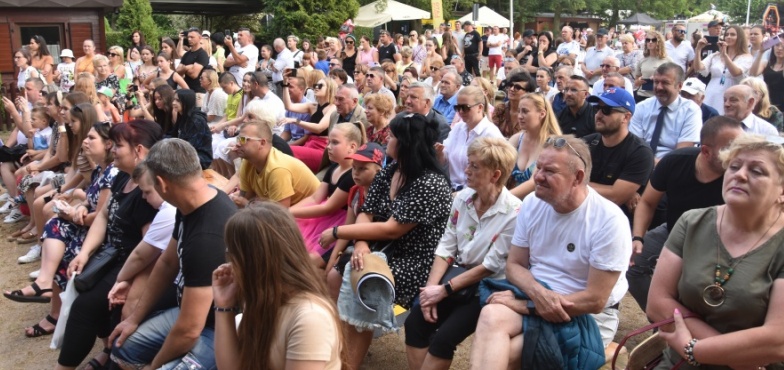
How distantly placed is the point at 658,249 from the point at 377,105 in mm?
2970

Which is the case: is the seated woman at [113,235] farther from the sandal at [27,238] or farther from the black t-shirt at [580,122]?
the black t-shirt at [580,122]

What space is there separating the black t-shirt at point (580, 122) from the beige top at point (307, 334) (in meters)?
4.11

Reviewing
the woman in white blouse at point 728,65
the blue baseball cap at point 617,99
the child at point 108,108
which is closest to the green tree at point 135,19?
the child at point 108,108

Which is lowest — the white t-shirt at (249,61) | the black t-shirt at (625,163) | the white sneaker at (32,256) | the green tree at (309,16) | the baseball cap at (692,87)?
the white sneaker at (32,256)

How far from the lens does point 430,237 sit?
13.4 feet

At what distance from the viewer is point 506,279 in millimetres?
3436

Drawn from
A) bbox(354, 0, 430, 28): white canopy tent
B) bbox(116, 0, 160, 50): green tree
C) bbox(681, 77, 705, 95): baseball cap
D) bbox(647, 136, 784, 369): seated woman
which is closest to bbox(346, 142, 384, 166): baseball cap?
bbox(647, 136, 784, 369): seated woman

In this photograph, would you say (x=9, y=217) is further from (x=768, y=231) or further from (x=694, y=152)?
(x=768, y=231)

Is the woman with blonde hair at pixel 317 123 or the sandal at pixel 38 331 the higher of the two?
the woman with blonde hair at pixel 317 123

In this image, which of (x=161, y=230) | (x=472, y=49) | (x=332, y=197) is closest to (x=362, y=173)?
(x=332, y=197)

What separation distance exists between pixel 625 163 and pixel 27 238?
6.20 m

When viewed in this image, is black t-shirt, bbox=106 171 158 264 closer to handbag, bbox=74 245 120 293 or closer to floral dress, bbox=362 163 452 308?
handbag, bbox=74 245 120 293

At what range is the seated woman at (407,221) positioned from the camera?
3.98m

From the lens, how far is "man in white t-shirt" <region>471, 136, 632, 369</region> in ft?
10.1
